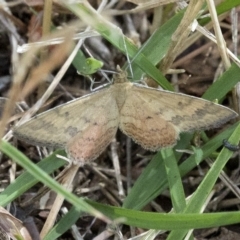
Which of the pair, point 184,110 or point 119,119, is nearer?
point 184,110

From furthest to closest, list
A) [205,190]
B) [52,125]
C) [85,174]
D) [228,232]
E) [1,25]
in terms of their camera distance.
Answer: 1. [1,25]
2. [85,174]
3. [228,232]
4. [52,125]
5. [205,190]

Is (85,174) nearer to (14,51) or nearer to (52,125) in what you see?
(52,125)

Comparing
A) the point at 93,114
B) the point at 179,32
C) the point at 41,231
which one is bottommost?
the point at 41,231

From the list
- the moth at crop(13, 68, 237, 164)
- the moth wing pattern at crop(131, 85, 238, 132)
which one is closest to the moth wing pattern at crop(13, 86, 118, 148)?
the moth at crop(13, 68, 237, 164)

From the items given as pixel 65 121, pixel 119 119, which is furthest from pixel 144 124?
pixel 65 121

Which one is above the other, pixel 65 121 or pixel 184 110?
pixel 184 110

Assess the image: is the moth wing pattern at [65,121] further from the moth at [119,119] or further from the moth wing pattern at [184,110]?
the moth wing pattern at [184,110]

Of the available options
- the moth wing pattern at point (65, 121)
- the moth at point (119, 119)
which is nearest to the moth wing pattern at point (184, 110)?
the moth at point (119, 119)

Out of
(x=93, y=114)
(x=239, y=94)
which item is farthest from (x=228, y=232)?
(x=93, y=114)

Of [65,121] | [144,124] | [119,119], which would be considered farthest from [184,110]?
[65,121]

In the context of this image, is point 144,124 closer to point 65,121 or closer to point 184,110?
point 184,110
